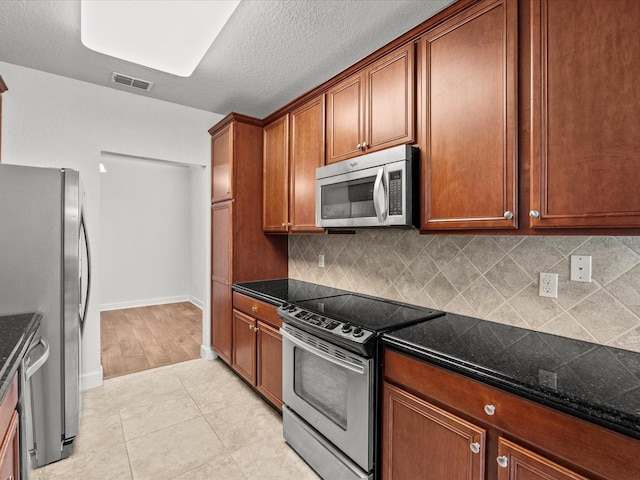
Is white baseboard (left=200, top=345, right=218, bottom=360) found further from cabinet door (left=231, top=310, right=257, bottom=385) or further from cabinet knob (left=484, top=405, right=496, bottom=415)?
cabinet knob (left=484, top=405, right=496, bottom=415)

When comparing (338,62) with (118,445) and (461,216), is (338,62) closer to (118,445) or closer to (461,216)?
(461,216)

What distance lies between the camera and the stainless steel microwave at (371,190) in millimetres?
1779

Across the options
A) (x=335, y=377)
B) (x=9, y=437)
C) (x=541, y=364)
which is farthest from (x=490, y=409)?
(x=9, y=437)

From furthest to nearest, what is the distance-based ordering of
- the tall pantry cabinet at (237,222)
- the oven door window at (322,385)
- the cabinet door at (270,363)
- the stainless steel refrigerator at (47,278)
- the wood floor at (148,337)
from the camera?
the wood floor at (148,337)
the tall pantry cabinet at (237,222)
the cabinet door at (270,363)
the stainless steel refrigerator at (47,278)
the oven door window at (322,385)

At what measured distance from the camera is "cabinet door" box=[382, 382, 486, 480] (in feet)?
4.16

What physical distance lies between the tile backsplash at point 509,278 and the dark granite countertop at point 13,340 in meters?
Answer: 2.01

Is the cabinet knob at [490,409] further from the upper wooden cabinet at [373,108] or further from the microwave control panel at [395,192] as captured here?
the upper wooden cabinet at [373,108]

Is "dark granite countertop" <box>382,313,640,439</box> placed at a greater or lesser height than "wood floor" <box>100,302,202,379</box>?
greater

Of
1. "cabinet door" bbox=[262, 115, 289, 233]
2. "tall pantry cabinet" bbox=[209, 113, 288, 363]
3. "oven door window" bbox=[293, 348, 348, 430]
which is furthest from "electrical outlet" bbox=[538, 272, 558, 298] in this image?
"tall pantry cabinet" bbox=[209, 113, 288, 363]

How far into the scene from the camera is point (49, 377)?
6.58 feet

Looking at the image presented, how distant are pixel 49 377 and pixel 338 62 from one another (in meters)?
2.87

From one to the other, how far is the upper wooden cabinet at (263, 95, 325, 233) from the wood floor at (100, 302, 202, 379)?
1.92 metres

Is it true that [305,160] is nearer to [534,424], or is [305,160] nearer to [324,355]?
[324,355]

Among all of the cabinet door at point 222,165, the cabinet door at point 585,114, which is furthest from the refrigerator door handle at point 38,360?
the cabinet door at point 585,114
